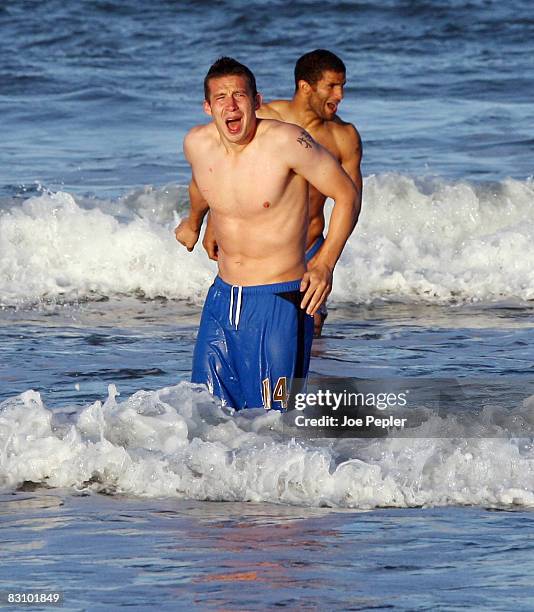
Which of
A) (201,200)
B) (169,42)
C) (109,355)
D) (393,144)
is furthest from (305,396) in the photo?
(169,42)

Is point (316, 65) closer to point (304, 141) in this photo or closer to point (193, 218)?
point (193, 218)

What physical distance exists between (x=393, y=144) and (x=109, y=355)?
24.4 ft

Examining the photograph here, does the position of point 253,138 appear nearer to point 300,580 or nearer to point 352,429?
point 352,429

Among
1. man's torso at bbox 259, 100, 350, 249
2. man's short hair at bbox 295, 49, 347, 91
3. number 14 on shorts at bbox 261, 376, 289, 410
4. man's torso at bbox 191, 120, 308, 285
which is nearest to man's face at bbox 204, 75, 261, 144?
man's torso at bbox 191, 120, 308, 285

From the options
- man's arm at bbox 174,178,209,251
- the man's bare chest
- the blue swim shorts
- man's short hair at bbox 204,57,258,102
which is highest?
Answer: man's short hair at bbox 204,57,258,102

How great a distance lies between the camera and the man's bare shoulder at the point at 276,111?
7902 mm

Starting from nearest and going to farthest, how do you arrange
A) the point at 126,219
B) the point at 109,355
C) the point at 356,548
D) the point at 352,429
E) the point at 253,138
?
the point at 356,548 → the point at 253,138 → the point at 352,429 → the point at 109,355 → the point at 126,219

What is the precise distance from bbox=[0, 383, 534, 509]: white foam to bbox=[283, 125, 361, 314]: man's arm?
0.62m

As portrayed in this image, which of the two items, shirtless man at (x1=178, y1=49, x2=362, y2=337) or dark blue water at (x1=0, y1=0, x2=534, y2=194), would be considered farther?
dark blue water at (x1=0, y1=0, x2=534, y2=194)

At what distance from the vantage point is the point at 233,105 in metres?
5.84

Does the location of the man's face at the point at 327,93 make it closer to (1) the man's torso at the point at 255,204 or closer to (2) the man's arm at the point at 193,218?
(2) the man's arm at the point at 193,218

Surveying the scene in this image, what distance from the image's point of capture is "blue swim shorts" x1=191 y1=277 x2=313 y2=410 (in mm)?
6066

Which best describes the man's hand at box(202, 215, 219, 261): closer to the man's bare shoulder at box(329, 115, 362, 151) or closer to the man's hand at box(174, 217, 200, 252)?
the man's hand at box(174, 217, 200, 252)

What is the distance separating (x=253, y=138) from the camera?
6000mm
